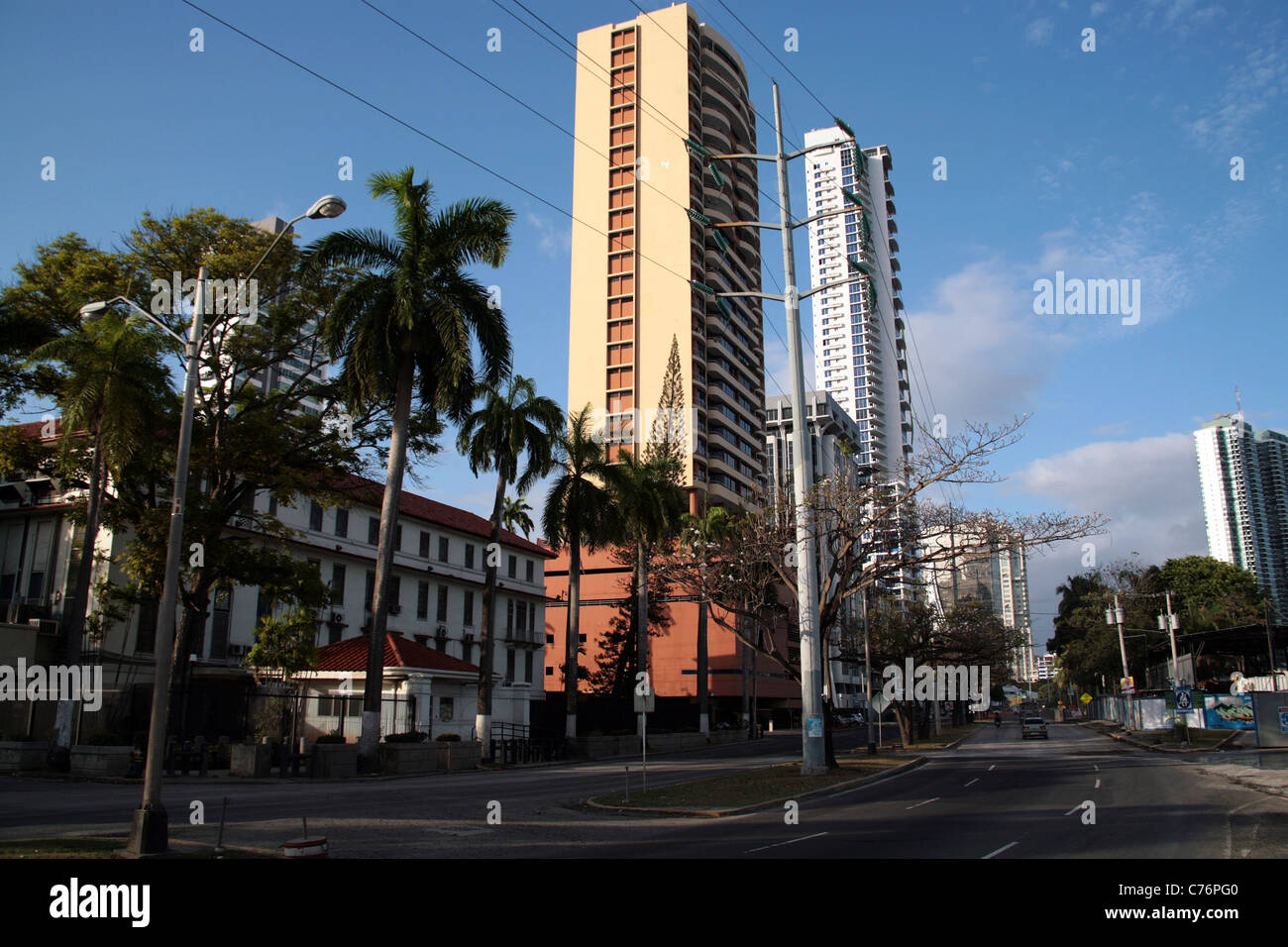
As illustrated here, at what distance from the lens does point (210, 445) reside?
100ft

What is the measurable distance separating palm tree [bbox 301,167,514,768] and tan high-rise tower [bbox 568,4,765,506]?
53193 millimetres

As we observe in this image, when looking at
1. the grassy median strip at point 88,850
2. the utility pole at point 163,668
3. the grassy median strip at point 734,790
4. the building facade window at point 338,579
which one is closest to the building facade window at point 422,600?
the building facade window at point 338,579

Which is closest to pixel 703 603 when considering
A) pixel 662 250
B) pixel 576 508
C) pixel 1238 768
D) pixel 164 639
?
pixel 576 508

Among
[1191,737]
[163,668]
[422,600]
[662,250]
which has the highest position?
[662,250]

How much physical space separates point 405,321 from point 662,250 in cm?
6529

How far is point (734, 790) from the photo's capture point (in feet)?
72.3

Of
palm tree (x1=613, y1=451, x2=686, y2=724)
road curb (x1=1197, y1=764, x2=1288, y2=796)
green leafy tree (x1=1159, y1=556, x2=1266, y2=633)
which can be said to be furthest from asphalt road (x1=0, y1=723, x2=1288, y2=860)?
green leafy tree (x1=1159, y1=556, x2=1266, y2=633)

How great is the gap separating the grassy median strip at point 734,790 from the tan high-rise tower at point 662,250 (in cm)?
5849

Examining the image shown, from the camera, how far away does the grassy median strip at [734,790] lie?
63.9 ft

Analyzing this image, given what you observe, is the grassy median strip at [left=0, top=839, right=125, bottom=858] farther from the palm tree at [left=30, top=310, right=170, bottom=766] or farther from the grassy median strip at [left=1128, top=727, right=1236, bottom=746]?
the grassy median strip at [left=1128, top=727, right=1236, bottom=746]

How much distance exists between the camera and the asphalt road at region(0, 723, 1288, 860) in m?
12.6

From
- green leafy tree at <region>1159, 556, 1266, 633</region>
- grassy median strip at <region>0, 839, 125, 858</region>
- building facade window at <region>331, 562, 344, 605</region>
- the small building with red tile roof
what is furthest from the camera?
green leafy tree at <region>1159, 556, 1266, 633</region>

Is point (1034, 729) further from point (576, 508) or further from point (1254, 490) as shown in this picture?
point (1254, 490)

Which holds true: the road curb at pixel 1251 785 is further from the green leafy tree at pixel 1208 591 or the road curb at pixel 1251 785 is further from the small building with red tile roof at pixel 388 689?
the green leafy tree at pixel 1208 591
